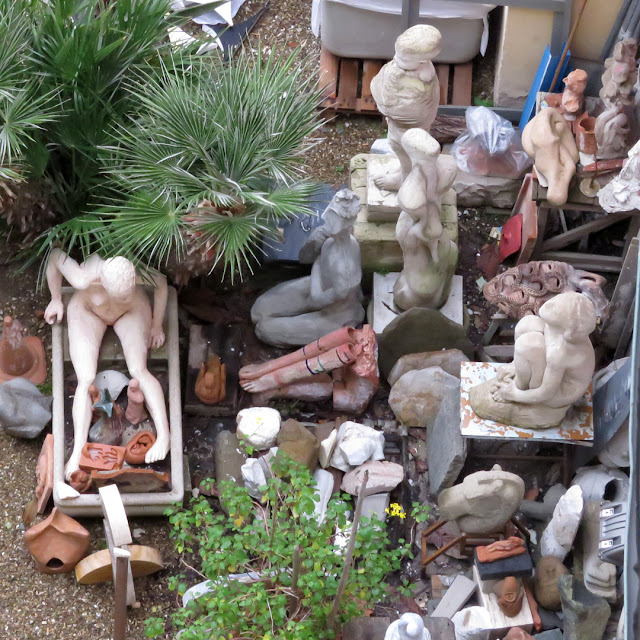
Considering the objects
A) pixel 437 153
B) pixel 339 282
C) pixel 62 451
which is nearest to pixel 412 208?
pixel 437 153

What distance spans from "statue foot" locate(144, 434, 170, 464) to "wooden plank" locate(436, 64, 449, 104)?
12.2 feet

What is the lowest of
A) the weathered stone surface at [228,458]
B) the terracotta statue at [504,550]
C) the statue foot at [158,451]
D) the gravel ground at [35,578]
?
the gravel ground at [35,578]

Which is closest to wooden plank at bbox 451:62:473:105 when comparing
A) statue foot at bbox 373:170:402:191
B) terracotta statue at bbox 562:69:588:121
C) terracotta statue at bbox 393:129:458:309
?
terracotta statue at bbox 562:69:588:121

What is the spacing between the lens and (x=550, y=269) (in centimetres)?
671

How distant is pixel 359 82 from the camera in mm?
8773

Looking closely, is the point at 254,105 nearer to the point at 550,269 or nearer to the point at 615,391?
the point at 550,269

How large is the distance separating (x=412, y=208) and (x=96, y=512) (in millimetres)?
2605

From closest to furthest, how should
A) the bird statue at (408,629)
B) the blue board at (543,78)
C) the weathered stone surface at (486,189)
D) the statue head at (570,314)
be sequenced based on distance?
the bird statue at (408,629) → the statue head at (570,314) → the blue board at (543,78) → the weathered stone surface at (486,189)

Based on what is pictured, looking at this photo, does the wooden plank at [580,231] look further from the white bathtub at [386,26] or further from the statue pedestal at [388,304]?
the white bathtub at [386,26]

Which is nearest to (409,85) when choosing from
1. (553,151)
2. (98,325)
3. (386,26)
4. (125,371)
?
(553,151)

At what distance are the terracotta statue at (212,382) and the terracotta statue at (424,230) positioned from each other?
1270 mm

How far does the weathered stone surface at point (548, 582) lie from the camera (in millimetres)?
5875

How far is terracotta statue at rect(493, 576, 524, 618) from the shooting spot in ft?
19.0

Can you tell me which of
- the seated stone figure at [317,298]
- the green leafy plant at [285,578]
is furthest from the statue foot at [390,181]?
the green leafy plant at [285,578]
